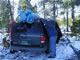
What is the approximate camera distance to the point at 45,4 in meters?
26.7

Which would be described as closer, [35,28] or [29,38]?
[29,38]

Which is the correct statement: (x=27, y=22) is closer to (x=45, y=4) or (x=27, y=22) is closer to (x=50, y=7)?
(x=50, y=7)

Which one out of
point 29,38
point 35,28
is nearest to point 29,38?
point 29,38

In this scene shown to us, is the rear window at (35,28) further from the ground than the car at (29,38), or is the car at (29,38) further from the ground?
the rear window at (35,28)

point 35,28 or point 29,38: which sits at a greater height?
point 35,28

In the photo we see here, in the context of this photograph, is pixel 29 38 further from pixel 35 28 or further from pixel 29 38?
pixel 35 28

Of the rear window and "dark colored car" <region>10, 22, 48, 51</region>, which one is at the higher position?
the rear window

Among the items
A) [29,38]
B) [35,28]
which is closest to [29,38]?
[29,38]

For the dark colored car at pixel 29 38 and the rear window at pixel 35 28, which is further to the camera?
the rear window at pixel 35 28

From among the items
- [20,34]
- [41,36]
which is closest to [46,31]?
[41,36]

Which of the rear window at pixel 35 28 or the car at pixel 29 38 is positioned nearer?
the car at pixel 29 38

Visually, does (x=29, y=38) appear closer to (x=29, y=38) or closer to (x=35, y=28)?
(x=29, y=38)

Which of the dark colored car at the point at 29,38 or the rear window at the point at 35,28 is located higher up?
the rear window at the point at 35,28

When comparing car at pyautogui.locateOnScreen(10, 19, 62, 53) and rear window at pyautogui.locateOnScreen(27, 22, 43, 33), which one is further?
rear window at pyautogui.locateOnScreen(27, 22, 43, 33)
